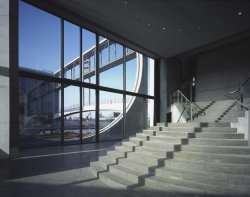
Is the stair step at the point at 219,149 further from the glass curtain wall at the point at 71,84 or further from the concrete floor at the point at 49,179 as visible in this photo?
the glass curtain wall at the point at 71,84

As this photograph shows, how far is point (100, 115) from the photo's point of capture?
15.1 meters

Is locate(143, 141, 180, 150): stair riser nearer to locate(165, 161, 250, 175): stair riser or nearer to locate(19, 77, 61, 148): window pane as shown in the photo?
locate(165, 161, 250, 175): stair riser

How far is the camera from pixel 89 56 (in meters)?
14.7

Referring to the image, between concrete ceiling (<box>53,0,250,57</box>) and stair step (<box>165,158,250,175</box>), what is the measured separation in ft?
22.4

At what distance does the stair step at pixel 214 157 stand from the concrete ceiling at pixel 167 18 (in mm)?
6593

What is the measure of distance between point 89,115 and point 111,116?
2.06 metres

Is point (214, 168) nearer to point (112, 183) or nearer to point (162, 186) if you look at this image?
point (162, 186)

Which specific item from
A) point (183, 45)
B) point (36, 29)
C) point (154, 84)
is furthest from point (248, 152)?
point (154, 84)

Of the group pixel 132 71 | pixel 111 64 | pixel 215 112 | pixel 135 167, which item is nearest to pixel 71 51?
pixel 111 64

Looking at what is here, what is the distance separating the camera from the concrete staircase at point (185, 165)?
494 centimetres

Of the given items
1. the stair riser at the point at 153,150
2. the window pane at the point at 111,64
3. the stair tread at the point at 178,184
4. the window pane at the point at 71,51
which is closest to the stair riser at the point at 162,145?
the stair riser at the point at 153,150

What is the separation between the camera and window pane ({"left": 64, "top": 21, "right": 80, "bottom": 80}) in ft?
43.4

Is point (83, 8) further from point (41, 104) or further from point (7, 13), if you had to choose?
point (41, 104)

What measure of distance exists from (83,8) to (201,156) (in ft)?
27.9
